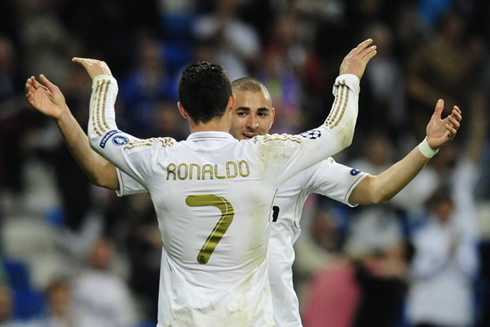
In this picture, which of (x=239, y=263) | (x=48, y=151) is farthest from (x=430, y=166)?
(x=239, y=263)

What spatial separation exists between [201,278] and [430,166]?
8.21 metres

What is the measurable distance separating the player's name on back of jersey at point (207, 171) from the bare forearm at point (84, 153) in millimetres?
461

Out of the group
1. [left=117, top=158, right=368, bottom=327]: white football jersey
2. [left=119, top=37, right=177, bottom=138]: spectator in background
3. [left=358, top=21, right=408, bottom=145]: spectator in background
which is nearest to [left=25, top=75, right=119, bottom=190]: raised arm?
[left=117, top=158, right=368, bottom=327]: white football jersey

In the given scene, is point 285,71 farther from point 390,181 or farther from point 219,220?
point 219,220

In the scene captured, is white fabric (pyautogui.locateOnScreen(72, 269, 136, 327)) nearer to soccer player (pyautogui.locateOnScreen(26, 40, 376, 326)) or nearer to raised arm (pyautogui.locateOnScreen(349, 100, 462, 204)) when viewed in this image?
soccer player (pyautogui.locateOnScreen(26, 40, 376, 326))

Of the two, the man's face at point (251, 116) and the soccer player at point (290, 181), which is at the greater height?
the man's face at point (251, 116)

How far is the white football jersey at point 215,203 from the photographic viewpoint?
214 inches

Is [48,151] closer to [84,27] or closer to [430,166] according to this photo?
[84,27]

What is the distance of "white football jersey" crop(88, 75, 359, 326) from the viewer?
17.8ft

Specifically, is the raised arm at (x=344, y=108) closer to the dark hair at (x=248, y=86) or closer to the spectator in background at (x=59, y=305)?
the dark hair at (x=248, y=86)

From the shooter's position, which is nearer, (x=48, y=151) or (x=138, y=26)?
(x=48, y=151)

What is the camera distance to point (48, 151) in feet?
43.4

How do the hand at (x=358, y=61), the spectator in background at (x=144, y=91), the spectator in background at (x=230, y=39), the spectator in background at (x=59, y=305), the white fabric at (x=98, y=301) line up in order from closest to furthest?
the hand at (x=358, y=61) → the spectator in background at (x=59, y=305) → the white fabric at (x=98, y=301) → the spectator in background at (x=144, y=91) → the spectator in background at (x=230, y=39)

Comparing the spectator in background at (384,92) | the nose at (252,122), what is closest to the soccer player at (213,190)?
the nose at (252,122)
